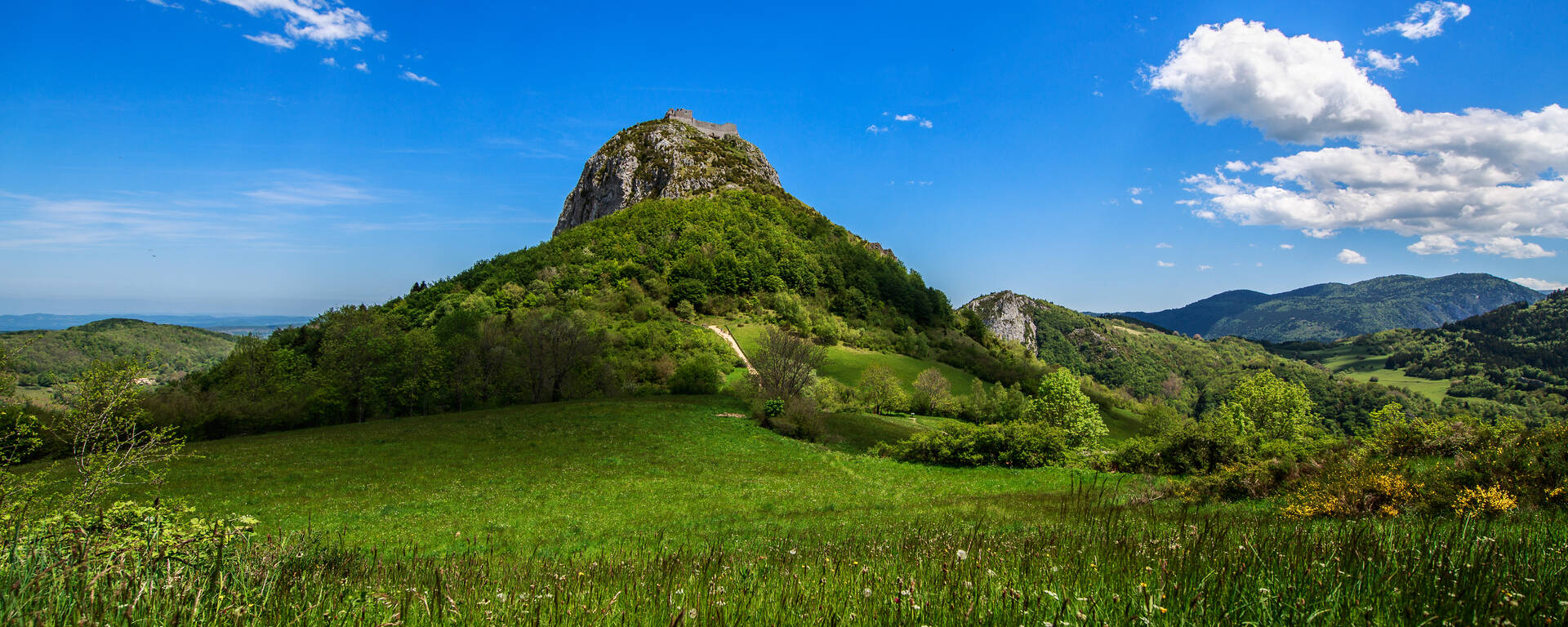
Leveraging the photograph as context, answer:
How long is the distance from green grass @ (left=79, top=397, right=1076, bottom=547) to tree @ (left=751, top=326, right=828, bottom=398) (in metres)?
5.55

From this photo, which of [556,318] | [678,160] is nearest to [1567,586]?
[556,318]

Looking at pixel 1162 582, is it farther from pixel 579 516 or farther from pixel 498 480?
pixel 498 480

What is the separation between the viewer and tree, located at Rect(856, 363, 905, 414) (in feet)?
219

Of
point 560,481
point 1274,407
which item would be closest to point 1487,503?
point 560,481

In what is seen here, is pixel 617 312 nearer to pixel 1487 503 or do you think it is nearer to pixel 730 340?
pixel 730 340

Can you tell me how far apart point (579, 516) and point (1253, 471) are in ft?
67.6

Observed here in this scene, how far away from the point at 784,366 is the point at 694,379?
1729cm

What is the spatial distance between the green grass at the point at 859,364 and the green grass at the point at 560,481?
36.0 meters

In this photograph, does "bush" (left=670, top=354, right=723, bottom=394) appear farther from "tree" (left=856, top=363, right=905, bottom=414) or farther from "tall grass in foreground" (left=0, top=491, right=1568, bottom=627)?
"tall grass in foreground" (left=0, top=491, right=1568, bottom=627)

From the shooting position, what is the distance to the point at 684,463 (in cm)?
3203

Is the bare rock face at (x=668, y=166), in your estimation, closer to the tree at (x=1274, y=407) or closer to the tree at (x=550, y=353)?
the tree at (x=550, y=353)

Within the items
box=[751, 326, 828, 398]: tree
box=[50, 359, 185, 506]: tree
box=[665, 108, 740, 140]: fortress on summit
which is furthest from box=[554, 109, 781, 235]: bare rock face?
box=[50, 359, 185, 506]: tree

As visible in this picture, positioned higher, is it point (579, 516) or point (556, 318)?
point (556, 318)

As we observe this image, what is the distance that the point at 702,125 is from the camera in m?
172
